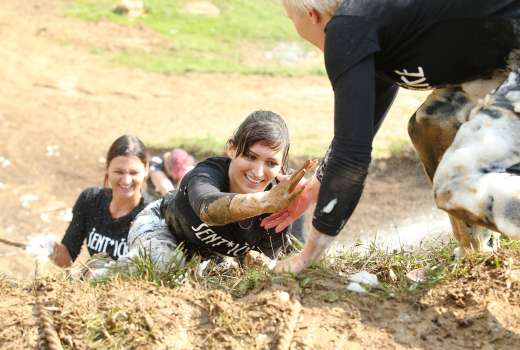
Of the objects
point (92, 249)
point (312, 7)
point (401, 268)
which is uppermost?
point (312, 7)

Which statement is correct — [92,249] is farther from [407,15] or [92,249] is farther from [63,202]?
[63,202]

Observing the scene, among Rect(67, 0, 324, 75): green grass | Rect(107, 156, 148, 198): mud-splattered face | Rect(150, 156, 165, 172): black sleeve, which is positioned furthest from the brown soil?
Rect(67, 0, 324, 75): green grass

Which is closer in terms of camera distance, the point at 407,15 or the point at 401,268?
the point at 407,15

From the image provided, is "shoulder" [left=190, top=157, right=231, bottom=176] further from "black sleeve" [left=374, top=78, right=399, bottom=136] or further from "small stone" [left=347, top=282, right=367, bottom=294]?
"small stone" [left=347, top=282, right=367, bottom=294]

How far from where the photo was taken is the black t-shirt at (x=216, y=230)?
12.5 ft

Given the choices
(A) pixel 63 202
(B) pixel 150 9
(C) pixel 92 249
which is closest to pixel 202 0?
(B) pixel 150 9

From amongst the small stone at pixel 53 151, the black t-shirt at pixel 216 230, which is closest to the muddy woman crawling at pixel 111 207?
the black t-shirt at pixel 216 230

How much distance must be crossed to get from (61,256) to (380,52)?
312 centimetres

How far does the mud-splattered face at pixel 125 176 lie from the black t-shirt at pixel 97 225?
0.11 meters

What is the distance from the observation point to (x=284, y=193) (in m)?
3.10

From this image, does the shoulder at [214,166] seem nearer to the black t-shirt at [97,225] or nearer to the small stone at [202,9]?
the black t-shirt at [97,225]

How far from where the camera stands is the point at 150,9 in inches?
582

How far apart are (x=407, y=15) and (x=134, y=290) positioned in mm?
1441

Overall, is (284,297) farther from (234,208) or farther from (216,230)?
(216,230)
